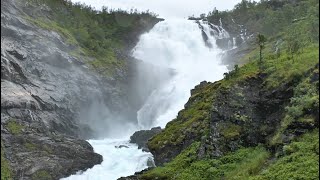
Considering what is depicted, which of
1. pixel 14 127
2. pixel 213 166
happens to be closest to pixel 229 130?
pixel 213 166

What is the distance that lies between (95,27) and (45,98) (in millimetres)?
37189

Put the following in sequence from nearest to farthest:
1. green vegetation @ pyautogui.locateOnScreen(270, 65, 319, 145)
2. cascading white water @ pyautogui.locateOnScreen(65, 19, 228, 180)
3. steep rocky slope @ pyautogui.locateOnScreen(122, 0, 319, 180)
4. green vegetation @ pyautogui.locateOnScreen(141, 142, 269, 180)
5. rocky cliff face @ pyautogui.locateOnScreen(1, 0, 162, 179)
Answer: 1. steep rocky slope @ pyautogui.locateOnScreen(122, 0, 319, 180)
2. green vegetation @ pyautogui.locateOnScreen(270, 65, 319, 145)
3. green vegetation @ pyautogui.locateOnScreen(141, 142, 269, 180)
4. rocky cliff face @ pyautogui.locateOnScreen(1, 0, 162, 179)
5. cascading white water @ pyautogui.locateOnScreen(65, 19, 228, 180)

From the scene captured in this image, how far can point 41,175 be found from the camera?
38.3 metres

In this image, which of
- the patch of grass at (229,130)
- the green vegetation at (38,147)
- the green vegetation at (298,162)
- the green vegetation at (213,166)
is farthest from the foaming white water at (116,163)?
the green vegetation at (298,162)

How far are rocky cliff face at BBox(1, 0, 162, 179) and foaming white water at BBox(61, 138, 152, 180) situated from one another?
1.16 meters

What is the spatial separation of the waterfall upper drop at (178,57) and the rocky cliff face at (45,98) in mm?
5792

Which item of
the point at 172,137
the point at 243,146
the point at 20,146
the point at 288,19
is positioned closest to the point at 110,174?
the point at 20,146

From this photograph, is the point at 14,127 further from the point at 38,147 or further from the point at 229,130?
the point at 229,130

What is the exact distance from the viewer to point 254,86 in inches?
1215

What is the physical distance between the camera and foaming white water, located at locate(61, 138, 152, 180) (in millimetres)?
40156

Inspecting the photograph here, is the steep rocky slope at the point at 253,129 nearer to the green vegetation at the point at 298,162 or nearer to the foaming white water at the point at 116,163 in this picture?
the green vegetation at the point at 298,162

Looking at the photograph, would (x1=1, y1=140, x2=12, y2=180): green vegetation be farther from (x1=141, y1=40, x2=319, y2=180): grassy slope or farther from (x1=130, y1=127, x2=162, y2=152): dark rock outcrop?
(x1=130, y1=127, x2=162, y2=152): dark rock outcrop

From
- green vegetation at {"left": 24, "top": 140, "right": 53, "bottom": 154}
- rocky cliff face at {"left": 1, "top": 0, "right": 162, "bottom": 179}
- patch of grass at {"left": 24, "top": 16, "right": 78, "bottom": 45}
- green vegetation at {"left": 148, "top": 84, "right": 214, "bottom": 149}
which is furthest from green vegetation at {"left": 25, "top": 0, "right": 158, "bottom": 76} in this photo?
green vegetation at {"left": 148, "top": 84, "right": 214, "bottom": 149}

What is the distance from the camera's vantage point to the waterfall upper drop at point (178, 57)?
6406 centimetres
